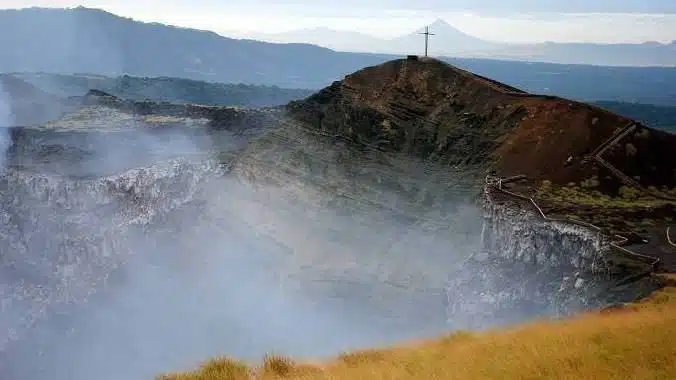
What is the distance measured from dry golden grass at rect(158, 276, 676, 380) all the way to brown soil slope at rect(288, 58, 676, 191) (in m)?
23.6

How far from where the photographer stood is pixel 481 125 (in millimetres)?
46062

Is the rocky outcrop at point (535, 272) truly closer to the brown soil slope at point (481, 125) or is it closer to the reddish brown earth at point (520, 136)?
the reddish brown earth at point (520, 136)

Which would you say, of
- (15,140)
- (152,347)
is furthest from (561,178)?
(15,140)

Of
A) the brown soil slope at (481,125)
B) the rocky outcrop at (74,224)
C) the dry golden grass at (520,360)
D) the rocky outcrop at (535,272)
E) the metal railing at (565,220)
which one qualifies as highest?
the brown soil slope at (481,125)

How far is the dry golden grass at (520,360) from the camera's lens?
1091 centimetres

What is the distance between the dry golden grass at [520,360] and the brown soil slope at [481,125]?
77.5 feet

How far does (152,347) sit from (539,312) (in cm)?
2955

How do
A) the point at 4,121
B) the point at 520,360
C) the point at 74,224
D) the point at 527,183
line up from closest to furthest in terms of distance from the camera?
1. the point at 520,360
2. the point at 527,183
3. the point at 74,224
4. the point at 4,121

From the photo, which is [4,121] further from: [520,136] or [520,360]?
[520,360]

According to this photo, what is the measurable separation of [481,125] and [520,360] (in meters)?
36.1

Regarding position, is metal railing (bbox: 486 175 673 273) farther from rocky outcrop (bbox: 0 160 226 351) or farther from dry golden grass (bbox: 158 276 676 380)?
rocky outcrop (bbox: 0 160 226 351)

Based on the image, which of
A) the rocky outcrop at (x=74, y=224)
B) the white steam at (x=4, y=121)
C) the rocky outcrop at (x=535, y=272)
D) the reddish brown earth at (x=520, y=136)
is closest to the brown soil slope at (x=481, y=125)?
the reddish brown earth at (x=520, y=136)

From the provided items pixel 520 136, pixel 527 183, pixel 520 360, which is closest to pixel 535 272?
pixel 527 183

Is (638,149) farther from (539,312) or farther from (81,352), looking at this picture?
(81,352)
